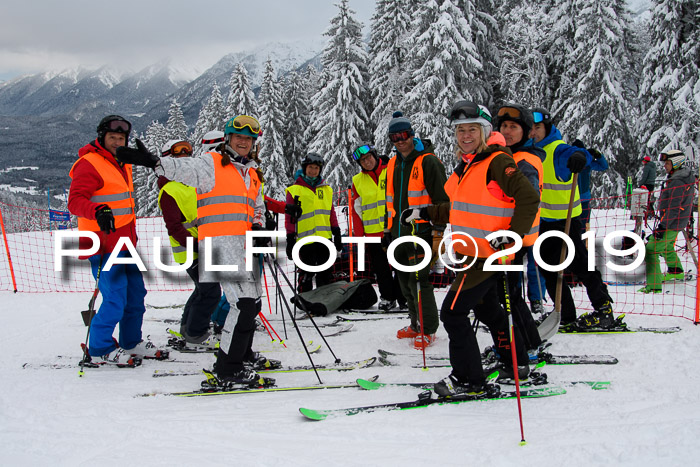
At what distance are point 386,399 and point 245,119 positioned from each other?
253 centimetres

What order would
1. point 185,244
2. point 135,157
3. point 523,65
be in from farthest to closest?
point 523,65 < point 185,244 < point 135,157

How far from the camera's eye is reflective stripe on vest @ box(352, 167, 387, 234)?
6.47m

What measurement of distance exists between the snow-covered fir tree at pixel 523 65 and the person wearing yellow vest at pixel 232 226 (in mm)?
20143

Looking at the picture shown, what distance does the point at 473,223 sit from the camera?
3.23 m

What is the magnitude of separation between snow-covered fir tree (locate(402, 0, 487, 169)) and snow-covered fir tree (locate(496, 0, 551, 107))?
4.91m

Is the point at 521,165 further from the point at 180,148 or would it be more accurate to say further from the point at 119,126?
the point at 180,148

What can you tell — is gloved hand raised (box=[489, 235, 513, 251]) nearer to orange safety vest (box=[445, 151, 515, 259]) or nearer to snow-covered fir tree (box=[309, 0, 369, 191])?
orange safety vest (box=[445, 151, 515, 259])

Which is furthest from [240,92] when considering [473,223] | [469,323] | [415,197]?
[469,323]

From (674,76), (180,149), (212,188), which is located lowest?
(212,188)

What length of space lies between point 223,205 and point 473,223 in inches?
76.6

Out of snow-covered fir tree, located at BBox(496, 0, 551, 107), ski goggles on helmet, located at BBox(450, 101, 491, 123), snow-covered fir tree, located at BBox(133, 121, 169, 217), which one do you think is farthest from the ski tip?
snow-covered fir tree, located at BBox(133, 121, 169, 217)

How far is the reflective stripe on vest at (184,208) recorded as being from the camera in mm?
4754

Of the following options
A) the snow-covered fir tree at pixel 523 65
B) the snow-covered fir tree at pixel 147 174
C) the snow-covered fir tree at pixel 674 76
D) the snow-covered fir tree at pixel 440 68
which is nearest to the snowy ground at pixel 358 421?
the snow-covered fir tree at pixel 440 68

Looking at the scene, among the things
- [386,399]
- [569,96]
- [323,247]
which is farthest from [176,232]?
[569,96]
